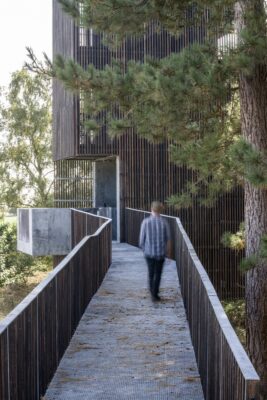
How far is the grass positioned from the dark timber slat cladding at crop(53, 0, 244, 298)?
1229 centimetres

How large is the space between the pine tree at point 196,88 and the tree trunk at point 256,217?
0.06 ft

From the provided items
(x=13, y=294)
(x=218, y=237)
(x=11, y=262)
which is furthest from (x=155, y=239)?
(x=11, y=262)

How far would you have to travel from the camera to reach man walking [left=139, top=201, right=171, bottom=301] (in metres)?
11.2

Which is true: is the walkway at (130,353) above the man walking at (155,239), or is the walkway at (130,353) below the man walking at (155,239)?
below

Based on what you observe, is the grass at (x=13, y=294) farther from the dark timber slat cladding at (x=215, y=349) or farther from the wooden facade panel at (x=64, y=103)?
the dark timber slat cladding at (x=215, y=349)

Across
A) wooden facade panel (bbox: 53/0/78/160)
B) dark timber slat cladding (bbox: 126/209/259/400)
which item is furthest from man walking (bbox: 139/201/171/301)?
wooden facade panel (bbox: 53/0/78/160)

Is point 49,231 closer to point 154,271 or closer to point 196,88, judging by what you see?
point 196,88

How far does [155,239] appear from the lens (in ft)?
36.8

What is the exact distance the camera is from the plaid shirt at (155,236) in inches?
440

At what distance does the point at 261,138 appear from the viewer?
13.7 metres

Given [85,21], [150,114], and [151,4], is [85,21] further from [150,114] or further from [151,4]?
[150,114]

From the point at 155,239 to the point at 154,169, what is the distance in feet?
44.7

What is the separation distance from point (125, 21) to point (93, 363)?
7.60m

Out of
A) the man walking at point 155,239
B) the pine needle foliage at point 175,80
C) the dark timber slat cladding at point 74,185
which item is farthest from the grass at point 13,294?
the man walking at point 155,239
